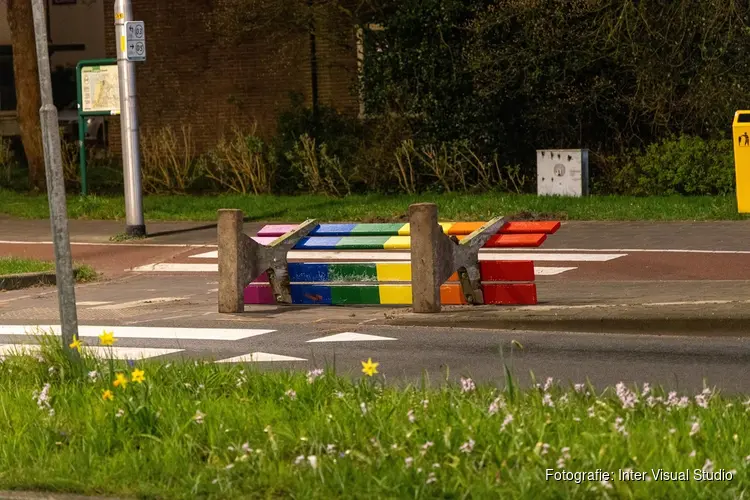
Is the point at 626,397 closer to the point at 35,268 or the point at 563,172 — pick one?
the point at 35,268

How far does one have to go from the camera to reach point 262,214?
70.2 feet

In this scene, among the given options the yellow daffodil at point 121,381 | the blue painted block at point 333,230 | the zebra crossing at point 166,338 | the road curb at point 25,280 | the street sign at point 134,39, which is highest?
the street sign at point 134,39

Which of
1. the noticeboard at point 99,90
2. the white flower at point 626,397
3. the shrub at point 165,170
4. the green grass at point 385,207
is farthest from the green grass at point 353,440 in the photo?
the shrub at point 165,170

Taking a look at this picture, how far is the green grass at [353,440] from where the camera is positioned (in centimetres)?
541

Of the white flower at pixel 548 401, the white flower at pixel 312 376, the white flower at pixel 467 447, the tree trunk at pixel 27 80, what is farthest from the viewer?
the tree trunk at pixel 27 80

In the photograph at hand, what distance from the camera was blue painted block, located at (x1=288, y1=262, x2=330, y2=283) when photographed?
1215 cm

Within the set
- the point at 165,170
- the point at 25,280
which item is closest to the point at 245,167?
the point at 165,170

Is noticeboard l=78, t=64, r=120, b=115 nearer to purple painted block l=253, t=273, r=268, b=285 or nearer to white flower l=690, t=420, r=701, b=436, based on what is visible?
purple painted block l=253, t=273, r=268, b=285

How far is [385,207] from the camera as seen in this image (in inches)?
835

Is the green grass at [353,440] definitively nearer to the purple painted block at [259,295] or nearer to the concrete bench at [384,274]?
the concrete bench at [384,274]

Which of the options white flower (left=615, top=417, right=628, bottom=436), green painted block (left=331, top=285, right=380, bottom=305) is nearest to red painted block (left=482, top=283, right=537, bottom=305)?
green painted block (left=331, top=285, right=380, bottom=305)

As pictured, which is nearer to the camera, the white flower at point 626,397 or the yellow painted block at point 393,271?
the white flower at point 626,397

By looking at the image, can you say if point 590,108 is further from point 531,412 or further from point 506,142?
point 531,412

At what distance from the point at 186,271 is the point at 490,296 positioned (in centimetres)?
548
